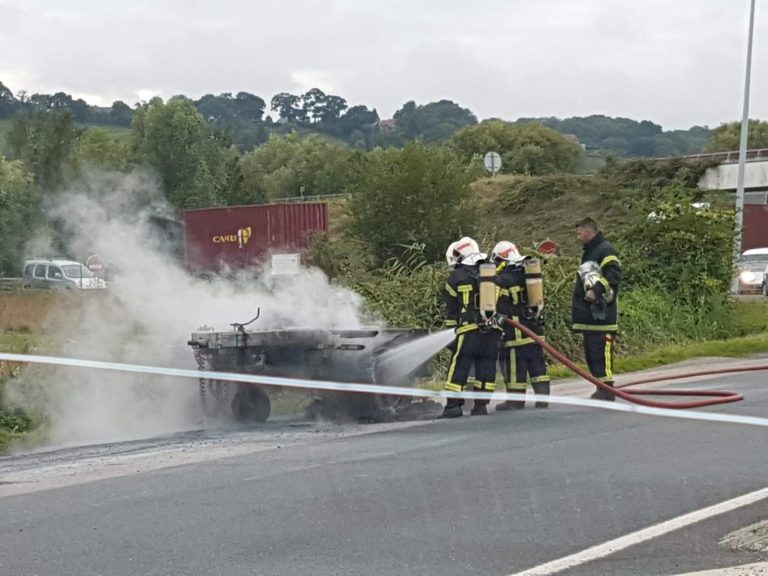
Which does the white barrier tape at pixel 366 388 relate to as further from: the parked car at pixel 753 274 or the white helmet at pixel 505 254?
the parked car at pixel 753 274

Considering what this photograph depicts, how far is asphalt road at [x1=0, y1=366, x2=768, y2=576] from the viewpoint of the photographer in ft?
18.4

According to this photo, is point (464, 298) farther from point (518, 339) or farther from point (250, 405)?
point (250, 405)

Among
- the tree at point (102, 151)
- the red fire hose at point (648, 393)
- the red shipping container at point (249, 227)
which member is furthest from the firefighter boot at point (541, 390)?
the red shipping container at point (249, 227)

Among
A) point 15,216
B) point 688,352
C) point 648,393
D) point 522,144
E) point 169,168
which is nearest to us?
point 648,393

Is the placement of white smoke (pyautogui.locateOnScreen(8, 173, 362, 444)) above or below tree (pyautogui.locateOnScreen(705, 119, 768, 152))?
below

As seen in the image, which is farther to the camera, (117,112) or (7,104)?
(117,112)

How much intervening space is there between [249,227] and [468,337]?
2237 cm

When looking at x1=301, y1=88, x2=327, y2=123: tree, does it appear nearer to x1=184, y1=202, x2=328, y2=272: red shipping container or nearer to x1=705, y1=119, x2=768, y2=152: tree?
x1=705, y1=119, x2=768, y2=152: tree

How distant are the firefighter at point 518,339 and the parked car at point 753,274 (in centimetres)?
1776

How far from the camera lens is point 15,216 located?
2414cm

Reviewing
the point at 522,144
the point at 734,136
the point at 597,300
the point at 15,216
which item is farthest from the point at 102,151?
the point at 734,136

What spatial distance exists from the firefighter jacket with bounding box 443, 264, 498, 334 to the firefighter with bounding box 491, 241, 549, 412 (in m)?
0.45

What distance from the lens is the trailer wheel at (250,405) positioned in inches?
455

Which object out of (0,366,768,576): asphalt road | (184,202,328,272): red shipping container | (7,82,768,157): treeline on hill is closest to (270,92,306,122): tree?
(7,82,768,157): treeline on hill
